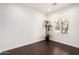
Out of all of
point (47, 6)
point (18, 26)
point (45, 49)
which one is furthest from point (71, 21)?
point (18, 26)

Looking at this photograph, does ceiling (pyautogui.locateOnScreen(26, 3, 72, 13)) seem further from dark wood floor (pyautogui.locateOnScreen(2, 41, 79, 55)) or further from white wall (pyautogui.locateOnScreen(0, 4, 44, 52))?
dark wood floor (pyautogui.locateOnScreen(2, 41, 79, 55))

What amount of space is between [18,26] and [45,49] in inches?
21.5

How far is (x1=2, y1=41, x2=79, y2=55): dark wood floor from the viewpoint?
4.39ft

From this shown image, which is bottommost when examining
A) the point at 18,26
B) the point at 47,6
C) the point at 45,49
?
the point at 45,49

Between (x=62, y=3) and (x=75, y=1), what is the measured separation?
19 centimetres

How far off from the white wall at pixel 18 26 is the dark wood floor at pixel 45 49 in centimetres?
7

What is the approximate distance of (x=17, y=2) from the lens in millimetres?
1318

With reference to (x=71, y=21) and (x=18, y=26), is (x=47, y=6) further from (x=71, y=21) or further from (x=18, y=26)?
(x=18, y=26)

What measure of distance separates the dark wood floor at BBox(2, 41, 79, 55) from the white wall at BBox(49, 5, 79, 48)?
0.31 ft

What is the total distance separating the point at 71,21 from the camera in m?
1.34

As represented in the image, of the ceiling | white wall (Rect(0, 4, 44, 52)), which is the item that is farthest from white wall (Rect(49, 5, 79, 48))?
white wall (Rect(0, 4, 44, 52))

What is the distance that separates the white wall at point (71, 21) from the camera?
1327 millimetres

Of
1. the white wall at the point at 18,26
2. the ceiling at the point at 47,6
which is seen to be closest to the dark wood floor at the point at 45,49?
the white wall at the point at 18,26

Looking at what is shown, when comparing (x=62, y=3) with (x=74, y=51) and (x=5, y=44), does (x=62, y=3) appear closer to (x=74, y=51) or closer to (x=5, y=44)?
(x=74, y=51)
